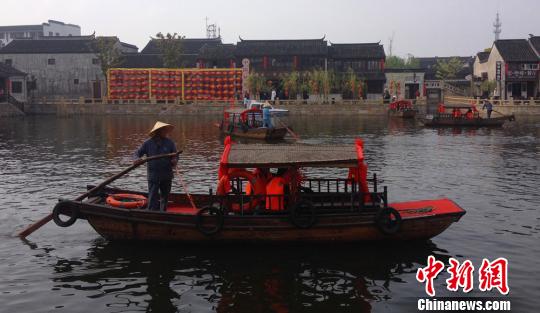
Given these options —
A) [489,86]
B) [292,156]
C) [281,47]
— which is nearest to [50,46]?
[281,47]

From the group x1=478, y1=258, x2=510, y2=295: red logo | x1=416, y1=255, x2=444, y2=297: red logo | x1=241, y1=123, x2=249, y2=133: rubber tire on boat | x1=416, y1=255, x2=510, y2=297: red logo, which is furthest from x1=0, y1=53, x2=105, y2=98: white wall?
x1=478, y1=258, x2=510, y2=295: red logo

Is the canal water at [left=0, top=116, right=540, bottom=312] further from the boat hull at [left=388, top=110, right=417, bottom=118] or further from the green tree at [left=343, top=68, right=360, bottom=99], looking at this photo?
the green tree at [left=343, top=68, right=360, bottom=99]

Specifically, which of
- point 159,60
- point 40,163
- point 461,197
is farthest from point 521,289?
point 159,60

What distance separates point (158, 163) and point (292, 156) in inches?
110

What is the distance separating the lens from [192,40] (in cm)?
8006

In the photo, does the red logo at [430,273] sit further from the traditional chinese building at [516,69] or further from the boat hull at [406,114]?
the traditional chinese building at [516,69]

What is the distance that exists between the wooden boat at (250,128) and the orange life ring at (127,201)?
18924 millimetres

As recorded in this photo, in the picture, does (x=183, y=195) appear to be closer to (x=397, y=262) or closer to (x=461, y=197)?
(x=397, y=262)

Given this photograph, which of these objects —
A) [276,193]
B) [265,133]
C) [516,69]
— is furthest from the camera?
[516,69]

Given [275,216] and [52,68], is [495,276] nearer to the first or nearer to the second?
[275,216]

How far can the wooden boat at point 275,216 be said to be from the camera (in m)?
10.9

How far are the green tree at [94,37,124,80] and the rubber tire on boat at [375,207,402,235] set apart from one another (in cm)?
5925

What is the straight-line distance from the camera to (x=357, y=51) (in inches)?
2630

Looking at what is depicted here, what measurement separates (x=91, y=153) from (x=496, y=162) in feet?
60.8
